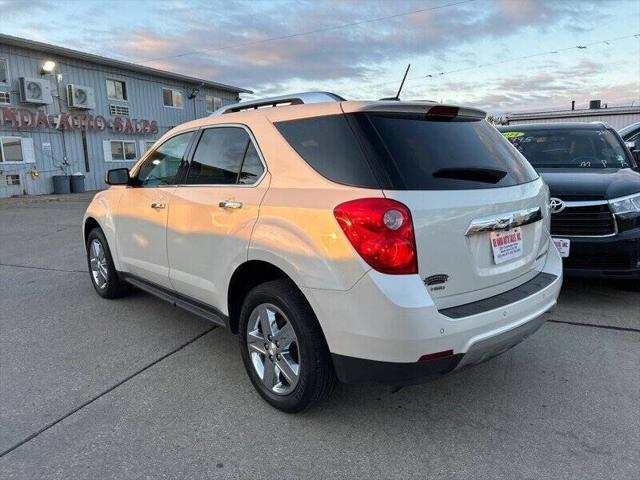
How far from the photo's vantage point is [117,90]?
24.3 metres

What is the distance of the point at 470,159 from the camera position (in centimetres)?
284

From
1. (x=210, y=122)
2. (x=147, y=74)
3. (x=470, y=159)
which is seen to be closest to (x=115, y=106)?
(x=147, y=74)

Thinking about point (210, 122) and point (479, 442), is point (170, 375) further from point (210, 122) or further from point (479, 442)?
point (479, 442)

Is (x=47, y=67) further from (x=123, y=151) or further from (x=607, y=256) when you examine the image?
(x=607, y=256)

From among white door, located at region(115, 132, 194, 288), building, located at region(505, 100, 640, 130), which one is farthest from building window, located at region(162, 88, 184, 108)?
white door, located at region(115, 132, 194, 288)

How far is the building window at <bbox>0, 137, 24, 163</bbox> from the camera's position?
1914 centimetres

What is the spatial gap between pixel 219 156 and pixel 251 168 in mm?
461

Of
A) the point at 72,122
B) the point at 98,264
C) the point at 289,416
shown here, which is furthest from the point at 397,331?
the point at 72,122

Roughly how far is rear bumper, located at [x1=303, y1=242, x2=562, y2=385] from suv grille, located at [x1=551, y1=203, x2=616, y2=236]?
2303mm

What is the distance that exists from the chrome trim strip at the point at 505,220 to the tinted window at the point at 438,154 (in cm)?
18

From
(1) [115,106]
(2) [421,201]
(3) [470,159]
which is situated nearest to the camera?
(2) [421,201]

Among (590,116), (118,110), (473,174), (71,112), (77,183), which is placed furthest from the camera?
(118,110)

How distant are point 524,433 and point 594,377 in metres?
0.93

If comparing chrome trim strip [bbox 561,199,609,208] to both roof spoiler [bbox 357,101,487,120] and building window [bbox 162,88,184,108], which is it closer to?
roof spoiler [bbox 357,101,487,120]
